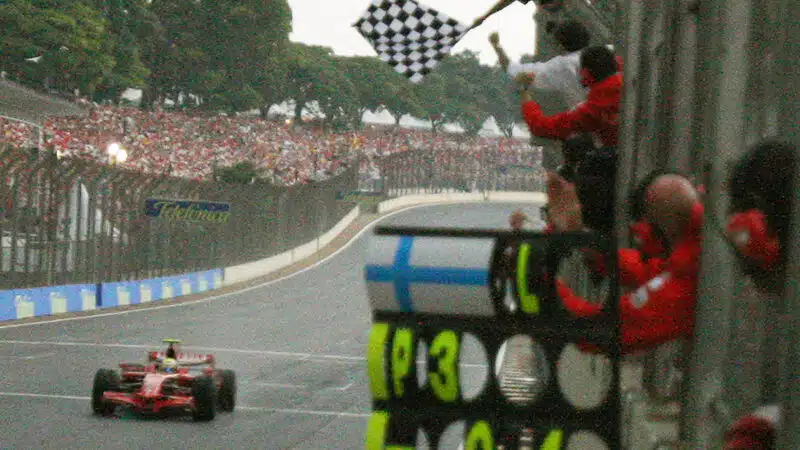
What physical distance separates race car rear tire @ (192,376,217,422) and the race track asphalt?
0.44ft

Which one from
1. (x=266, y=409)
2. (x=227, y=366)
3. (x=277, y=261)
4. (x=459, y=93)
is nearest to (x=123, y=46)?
(x=277, y=261)

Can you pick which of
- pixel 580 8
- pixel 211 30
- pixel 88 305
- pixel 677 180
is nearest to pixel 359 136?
pixel 211 30

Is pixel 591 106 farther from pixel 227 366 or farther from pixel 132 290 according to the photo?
pixel 132 290

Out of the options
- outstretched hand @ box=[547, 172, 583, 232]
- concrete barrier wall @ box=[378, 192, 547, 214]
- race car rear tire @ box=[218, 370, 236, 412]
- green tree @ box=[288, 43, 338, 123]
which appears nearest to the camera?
outstretched hand @ box=[547, 172, 583, 232]

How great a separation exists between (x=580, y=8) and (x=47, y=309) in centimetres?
2066

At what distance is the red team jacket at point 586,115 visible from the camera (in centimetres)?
771

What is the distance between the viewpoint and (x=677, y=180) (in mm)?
5316

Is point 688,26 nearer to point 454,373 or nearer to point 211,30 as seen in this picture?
point 454,373

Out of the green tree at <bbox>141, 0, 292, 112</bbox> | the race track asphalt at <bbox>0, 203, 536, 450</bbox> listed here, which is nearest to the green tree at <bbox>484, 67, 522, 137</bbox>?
the green tree at <bbox>141, 0, 292, 112</bbox>

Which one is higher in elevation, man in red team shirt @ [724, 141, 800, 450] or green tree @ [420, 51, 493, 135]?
green tree @ [420, 51, 493, 135]

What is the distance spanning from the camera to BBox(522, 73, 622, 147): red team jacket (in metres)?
7.71

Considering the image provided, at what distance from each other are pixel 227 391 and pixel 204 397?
3.56ft

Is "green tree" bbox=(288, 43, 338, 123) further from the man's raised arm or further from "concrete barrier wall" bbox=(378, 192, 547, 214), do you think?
the man's raised arm

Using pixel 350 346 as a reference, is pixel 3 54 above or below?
above
